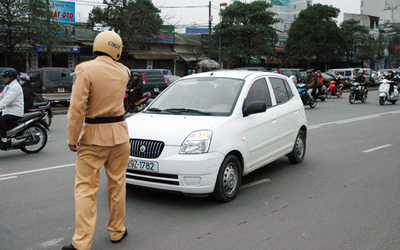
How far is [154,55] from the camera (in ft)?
121

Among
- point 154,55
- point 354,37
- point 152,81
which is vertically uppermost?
point 354,37

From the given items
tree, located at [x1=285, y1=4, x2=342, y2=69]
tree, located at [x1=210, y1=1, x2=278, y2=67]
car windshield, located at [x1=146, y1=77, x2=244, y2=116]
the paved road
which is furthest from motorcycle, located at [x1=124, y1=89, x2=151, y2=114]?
tree, located at [x1=285, y1=4, x2=342, y2=69]

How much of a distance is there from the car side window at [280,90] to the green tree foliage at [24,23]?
68.6 ft

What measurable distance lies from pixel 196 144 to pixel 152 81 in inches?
613

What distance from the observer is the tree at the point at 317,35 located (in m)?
51.0

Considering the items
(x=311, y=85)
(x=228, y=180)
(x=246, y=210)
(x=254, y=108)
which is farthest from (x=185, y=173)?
(x=311, y=85)

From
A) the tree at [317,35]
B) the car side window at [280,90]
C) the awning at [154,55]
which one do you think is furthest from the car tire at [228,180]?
the tree at [317,35]

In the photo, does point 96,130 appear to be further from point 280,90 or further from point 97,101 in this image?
point 280,90

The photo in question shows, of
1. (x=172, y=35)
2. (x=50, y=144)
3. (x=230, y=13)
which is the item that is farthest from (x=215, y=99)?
(x=230, y=13)

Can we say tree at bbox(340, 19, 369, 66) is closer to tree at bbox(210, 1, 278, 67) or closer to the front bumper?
tree at bbox(210, 1, 278, 67)

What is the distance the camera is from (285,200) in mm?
5273

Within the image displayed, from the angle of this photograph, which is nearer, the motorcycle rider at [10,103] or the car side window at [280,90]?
the car side window at [280,90]

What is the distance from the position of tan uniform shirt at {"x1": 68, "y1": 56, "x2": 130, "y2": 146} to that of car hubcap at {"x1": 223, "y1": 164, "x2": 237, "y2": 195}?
1709mm

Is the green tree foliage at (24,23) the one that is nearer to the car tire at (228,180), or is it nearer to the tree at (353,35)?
the car tire at (228,180)
